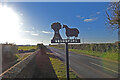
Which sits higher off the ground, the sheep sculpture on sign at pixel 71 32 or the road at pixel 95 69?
the sheep sculpture on sign at pixel 71 32

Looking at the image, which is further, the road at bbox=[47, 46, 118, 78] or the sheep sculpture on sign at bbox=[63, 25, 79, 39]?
the road at bbox=[47, 46, 118, 78]

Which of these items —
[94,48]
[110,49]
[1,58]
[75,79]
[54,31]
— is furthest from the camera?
[94,48]

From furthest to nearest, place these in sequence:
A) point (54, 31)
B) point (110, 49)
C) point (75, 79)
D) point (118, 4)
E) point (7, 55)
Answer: point (110, 49) → point (7, 55) → point (118, 4) → point (75, 79) → point (54, 31)

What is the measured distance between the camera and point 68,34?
4383 millimetres

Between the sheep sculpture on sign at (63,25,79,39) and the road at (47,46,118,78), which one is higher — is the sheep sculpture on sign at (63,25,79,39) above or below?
above

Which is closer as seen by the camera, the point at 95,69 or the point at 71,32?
the point at 71,32

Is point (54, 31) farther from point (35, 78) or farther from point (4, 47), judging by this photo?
point (4, 47)

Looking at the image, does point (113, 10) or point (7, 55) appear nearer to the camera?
point (113, 10)

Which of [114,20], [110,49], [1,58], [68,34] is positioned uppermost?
[114,20]

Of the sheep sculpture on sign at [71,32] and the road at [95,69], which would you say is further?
the road at [95,69]

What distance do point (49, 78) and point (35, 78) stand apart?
3.22 feet

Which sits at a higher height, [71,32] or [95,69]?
[71,32]

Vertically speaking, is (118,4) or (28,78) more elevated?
(118,4)

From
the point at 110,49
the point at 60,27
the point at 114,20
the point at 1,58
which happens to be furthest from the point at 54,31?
the point at 110,49
